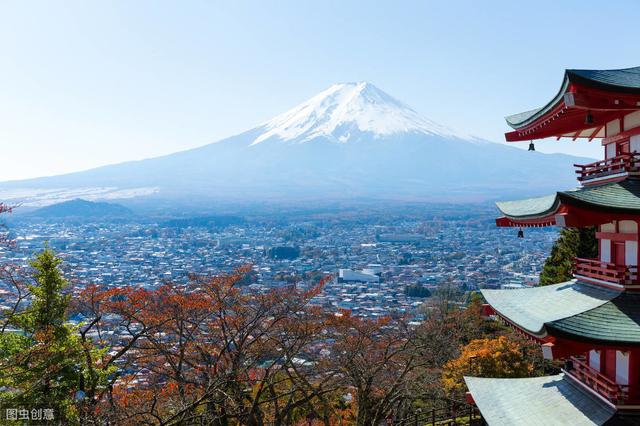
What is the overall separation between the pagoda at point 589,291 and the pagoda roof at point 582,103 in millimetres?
12

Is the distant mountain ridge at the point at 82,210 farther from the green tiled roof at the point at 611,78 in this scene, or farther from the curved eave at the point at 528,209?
the green tiled roof at the point at 611,78

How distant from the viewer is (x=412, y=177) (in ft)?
505

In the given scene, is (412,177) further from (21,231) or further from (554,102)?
(554,102)

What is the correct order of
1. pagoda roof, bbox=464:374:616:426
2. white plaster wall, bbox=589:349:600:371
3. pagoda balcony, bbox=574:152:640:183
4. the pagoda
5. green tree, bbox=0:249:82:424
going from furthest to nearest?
green tree, bbox=0:249:82:424 → white plaster wall, bbox=589:349:600:371 → pagoda roof, bbox=464:374:616:426 → pagoda balcony, bbox=574:152:640:183 → the pagoda

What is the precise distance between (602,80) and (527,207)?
6.67 ft

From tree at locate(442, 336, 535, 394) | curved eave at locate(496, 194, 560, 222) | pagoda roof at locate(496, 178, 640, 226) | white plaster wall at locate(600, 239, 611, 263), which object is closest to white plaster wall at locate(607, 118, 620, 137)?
pagoda roof at locate(496, 178, 640, 226)

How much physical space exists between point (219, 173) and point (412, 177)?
165 feet

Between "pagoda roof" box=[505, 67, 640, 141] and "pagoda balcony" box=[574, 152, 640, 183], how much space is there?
0.54 meters

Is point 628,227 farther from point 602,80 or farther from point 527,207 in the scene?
point 602,80

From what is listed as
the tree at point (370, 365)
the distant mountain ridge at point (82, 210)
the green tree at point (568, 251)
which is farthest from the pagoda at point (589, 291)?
the distant mountain ridge at point (82, 210)

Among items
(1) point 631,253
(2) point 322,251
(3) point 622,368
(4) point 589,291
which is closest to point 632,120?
(1) point 631,253

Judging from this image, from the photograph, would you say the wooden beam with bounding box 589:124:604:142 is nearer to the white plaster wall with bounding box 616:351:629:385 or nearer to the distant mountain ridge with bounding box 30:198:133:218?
the white plaster wall with bounding box 616:351:629:385

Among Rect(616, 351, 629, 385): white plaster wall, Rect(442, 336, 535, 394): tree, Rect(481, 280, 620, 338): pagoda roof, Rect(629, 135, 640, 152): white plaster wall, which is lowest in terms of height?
Rect(442, 336, 535, 394): tree

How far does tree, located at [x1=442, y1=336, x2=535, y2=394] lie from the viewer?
14883mm
